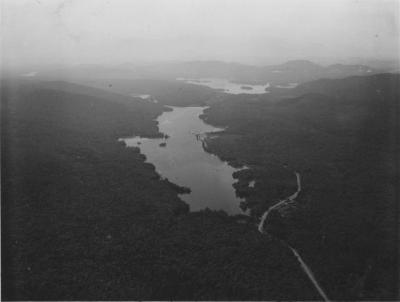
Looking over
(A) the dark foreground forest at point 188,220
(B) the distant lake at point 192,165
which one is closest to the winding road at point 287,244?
(A) the dark foreground forest at point 188,220

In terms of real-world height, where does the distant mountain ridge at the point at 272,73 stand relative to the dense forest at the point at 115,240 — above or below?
above

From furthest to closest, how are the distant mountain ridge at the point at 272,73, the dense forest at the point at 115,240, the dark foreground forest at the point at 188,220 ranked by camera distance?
the distant mountain ridge at the point at 272,73 < the dark foreground forest at the point at 188,220 < the dense forest at the point at 115,240

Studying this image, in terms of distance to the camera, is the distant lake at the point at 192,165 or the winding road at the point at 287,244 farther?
the distant lake at the point at 192,165

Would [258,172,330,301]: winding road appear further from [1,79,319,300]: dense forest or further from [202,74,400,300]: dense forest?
[1,79,319,300]: dense forest

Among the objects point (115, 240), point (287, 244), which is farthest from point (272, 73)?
point (115, 240)

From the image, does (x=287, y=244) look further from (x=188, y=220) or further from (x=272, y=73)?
(x=272, y=73)

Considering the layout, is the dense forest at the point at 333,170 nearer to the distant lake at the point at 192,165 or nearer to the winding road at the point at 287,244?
the winding road at the point at 287,244
